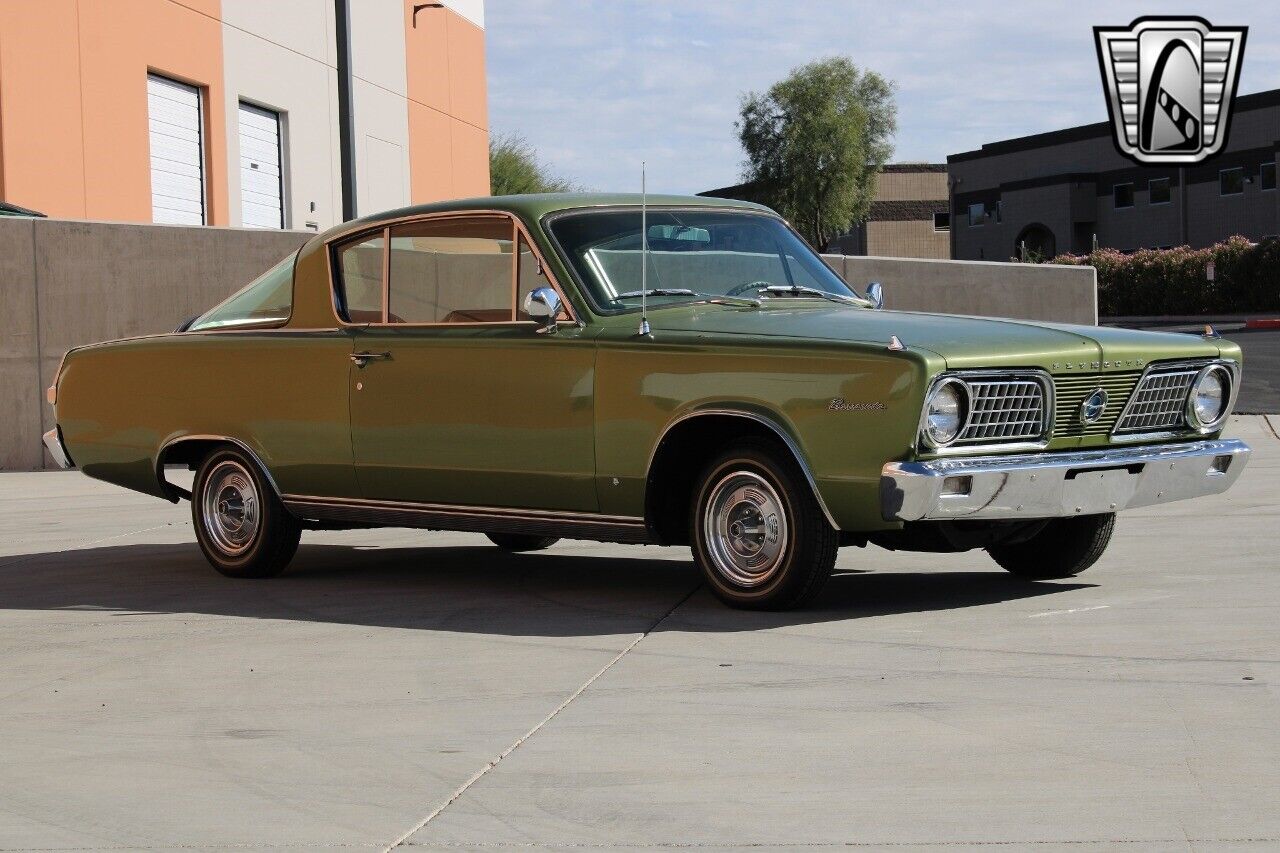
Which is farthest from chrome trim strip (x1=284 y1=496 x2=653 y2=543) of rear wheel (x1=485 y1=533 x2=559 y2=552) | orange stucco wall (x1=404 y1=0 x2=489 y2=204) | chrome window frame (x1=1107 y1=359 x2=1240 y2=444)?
orange stucco wall (x1=404 y1=0 x2=489 y2=204)

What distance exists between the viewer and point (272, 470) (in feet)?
29.0

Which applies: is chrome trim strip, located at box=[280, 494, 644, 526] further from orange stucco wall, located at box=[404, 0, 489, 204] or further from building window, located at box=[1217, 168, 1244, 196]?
building window, located at box=[1217, 168, 1244, 196]

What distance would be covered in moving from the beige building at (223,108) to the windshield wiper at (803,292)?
11.4m

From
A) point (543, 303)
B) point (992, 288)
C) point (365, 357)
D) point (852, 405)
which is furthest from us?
point (992, 288)

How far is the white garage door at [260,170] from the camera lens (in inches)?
1166

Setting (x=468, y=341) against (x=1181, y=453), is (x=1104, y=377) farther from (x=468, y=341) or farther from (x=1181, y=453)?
(x=468, y=341)

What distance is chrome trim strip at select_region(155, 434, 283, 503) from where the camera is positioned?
29.1 ft

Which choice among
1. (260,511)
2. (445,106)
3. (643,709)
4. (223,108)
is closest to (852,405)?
(643,709)

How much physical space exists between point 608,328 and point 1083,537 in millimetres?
2331

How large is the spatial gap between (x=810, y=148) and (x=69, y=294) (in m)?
74.5

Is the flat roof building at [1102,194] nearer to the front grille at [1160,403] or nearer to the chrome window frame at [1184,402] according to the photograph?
the chrome window frame at [1184,402]

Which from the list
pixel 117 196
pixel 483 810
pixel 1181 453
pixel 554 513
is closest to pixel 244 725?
pixel 483 810

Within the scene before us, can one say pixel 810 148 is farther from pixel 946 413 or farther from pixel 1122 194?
pixel 946 413

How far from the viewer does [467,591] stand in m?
8.48
